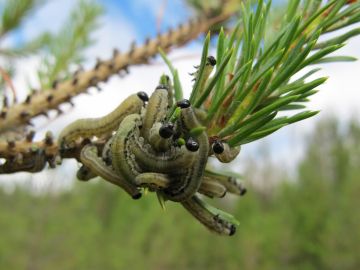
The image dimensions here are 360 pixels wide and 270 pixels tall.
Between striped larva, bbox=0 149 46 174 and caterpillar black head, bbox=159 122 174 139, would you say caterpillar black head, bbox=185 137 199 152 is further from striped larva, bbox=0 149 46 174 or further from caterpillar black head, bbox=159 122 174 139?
striped larva, bbox=0 149 46 174

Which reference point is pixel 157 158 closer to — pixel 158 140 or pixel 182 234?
pixel 158 140

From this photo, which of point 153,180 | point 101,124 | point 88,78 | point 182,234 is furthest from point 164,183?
point 182,234

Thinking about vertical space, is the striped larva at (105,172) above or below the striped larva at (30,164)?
below

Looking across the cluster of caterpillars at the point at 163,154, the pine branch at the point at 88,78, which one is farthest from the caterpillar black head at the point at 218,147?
the pine branch at the point at 88,78

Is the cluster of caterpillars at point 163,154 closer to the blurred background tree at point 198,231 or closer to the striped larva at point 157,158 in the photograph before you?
the striped larva at point 157,158

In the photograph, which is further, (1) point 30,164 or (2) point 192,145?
(1) point 30,164

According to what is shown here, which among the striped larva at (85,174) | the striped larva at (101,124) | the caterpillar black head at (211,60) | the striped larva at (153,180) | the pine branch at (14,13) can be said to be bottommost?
the striped larva at (153,180)
